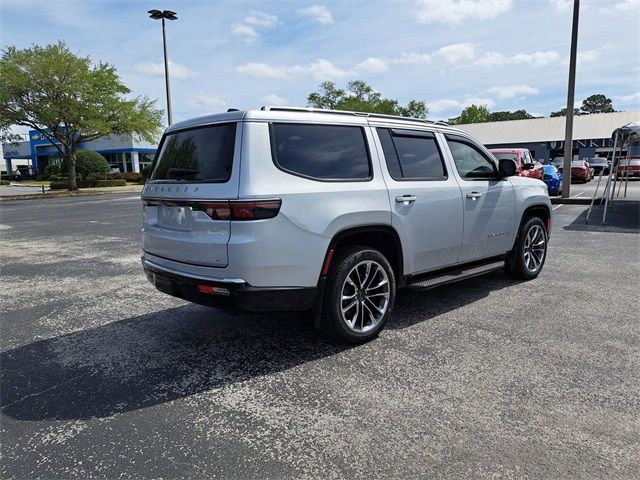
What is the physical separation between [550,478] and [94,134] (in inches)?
1439

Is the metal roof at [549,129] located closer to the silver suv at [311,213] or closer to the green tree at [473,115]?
the green tree at [473,115]

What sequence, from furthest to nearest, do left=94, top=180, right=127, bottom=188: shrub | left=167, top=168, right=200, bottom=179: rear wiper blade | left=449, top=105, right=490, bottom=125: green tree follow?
1. left=449, top=105, right=490, bottom=125: green tree
2. left=94, top=180, right=127, bottom=188: shrub
3. left=167, top=168, right=200, bottom=179: rear wiper blade

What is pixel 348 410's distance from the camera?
3.14 m

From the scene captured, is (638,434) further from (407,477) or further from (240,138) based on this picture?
(240,138)

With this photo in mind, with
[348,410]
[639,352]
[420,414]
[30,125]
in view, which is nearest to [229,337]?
[348,410]

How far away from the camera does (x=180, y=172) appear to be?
3973 mm

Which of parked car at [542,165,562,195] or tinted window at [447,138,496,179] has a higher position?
tinted window at [447,138,496,179]

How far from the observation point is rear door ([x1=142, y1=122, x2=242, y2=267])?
357cm

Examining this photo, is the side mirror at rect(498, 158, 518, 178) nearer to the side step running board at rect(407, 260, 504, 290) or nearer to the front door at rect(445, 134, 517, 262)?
the front door at rect(445, 134, 517, 262)

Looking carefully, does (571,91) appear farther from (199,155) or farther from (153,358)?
(153,358)

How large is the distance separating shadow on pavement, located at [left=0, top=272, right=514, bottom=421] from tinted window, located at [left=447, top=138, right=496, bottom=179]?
1.47 metres

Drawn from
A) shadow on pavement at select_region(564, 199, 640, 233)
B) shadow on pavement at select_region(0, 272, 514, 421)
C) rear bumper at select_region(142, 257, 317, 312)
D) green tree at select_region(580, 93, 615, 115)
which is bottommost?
shadow on pavement at select_region(0, 272, 514, 421)

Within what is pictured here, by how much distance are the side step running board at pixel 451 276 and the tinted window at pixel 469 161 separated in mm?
1013

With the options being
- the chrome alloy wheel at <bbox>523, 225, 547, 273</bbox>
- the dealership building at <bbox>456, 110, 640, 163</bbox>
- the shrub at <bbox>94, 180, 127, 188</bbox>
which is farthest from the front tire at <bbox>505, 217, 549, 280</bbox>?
the dealership building at <bbox>456, 110, 640, 163</bbox>
